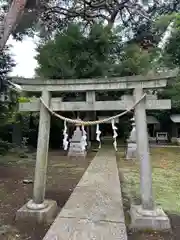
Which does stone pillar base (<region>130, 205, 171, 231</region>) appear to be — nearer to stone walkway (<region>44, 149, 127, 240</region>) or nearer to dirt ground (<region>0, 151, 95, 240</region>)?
stone walkway (<region>44, 149, 127, 240</region>)

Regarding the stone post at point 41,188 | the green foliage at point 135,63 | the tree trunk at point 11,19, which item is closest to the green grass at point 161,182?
the stone post at point 41,188

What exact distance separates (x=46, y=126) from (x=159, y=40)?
12046mm

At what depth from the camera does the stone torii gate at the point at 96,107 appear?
375 centimetres

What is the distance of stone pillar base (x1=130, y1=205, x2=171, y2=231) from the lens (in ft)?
11.5

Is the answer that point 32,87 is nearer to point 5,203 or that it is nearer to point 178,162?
point 5,203

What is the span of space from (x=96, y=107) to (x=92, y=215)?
1628 millimetres

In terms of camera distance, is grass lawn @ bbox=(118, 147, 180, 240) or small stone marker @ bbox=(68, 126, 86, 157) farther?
small stone marker @ bbox=(68, 126, 86, 157)

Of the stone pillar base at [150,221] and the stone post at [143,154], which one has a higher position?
the stone post at [143,154]

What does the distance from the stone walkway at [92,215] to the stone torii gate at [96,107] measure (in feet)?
1.11

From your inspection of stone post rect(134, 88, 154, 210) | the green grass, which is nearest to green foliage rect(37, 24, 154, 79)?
the green grass

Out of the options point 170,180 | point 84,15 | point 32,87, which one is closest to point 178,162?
point 170,180

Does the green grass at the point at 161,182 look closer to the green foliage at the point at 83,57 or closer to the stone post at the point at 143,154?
the stone post at the point at 143,154

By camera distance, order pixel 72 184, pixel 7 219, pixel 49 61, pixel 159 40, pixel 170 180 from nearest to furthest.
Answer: pixel 7 219
pixel 72 184
pixel 170 180
pixel 49 61
pixel 159 40

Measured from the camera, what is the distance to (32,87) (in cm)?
423
